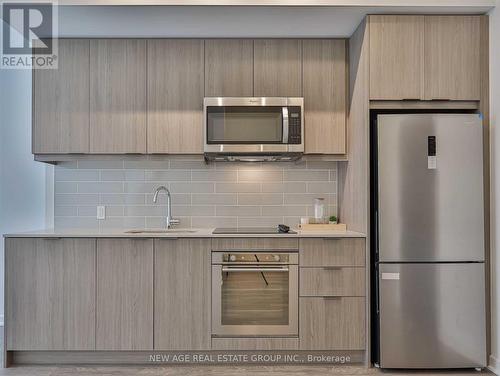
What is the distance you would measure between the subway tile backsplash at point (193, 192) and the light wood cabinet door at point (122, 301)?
0.70 meters

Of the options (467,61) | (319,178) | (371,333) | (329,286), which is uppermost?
(467,61)

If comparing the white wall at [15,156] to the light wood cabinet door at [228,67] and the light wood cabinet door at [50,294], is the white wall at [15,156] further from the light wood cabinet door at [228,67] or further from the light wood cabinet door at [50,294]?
the light wood cabinet door at [228,67]

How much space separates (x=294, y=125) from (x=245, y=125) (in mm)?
370

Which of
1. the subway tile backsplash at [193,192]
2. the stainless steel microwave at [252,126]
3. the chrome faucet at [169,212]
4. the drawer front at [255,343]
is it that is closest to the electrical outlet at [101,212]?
the subway tile backsplash at [193,192]

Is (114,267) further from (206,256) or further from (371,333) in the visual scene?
(371,333)

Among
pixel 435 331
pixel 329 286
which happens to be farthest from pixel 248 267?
pixel 435 331

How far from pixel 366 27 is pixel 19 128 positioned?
119 inches

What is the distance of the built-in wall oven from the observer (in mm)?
2850

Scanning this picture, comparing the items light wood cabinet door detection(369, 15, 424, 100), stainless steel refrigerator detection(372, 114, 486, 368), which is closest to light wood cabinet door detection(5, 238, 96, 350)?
stainless steel refrigerator detection(372, 114, 486, 368)

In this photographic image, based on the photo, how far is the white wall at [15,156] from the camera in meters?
3.63

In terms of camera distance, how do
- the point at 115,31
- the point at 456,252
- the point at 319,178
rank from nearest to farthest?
1. the point at 456,252
2. the point at 115,31
3. the point at 319,178

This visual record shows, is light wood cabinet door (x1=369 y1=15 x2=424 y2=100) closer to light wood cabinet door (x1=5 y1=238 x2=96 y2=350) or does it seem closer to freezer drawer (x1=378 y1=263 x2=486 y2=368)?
freezer drawer (x1=378 y1=263 x2=486 y2=368)

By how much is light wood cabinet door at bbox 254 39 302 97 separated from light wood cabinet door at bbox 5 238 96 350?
67.8 inches

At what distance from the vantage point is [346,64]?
3207 mm
